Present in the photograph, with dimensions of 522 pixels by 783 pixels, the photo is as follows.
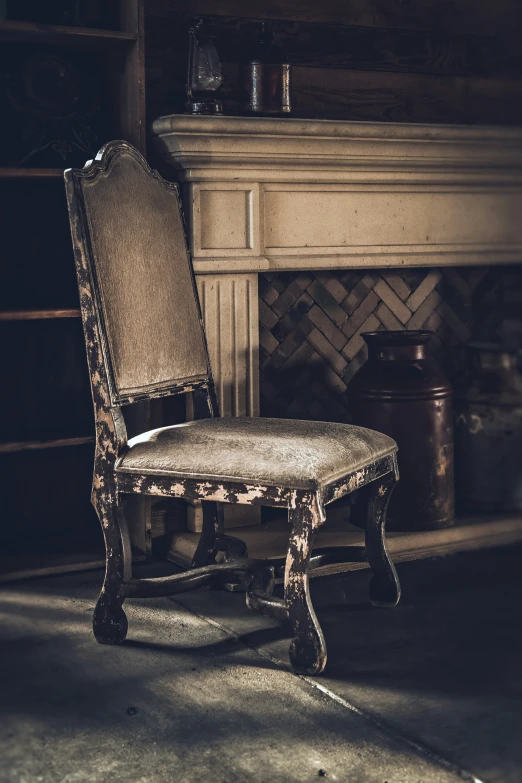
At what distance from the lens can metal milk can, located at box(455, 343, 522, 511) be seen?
3.16 meters

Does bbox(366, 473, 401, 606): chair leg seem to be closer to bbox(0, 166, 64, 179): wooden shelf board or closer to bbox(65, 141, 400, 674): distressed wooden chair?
bbox(65, 141, 400, 674): distressed wooden chair

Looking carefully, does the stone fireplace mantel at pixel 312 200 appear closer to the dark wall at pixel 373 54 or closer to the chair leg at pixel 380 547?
the dark wall at pixel 373 54

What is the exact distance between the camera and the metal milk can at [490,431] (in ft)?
10.4

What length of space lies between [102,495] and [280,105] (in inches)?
52.1

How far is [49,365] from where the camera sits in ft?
10.1

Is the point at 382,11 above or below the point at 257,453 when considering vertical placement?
above

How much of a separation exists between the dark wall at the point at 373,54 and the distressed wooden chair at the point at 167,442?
654 millimetres

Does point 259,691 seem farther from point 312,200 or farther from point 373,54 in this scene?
point 373,54

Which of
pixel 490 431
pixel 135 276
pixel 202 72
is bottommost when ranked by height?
pixel 490 431

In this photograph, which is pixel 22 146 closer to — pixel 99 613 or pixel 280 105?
pixel 280 105

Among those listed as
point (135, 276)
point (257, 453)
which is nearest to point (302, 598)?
point (257, 453)

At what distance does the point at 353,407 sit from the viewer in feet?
10.0

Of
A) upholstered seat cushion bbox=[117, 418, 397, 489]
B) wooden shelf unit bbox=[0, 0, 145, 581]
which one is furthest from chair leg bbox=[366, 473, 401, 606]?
wooden shelf unit bbox=[0, 0, 145, 581]

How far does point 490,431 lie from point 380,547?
2.70ft
